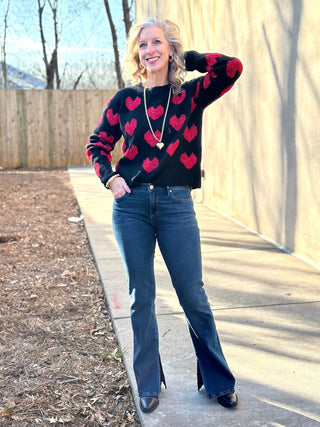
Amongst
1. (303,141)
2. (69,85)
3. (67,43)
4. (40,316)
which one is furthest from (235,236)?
(69,85)

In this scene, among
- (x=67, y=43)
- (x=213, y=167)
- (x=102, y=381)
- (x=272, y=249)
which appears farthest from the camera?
(x=67, y=43)

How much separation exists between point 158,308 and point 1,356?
1.28m

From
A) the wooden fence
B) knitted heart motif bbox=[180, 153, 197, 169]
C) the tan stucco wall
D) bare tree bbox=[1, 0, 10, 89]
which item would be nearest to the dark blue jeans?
knitted heart motif bbox=[180, 153, 197, 169]

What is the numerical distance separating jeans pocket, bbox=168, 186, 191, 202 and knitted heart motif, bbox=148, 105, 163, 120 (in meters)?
0.37

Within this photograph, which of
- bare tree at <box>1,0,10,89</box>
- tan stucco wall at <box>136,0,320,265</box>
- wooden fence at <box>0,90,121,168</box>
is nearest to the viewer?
tan stucco wall at <box>136,0,320,265</box>

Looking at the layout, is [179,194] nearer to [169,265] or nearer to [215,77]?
[169,265]

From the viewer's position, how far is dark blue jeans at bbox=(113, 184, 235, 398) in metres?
2.74

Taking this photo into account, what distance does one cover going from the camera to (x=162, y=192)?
274 centimetres

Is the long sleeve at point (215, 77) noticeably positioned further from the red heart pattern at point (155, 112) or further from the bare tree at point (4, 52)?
the bare tree at point (4, 52)

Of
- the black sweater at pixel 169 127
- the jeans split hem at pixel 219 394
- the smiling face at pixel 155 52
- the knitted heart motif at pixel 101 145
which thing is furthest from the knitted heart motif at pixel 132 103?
the jeans split hem at pixel 219 394

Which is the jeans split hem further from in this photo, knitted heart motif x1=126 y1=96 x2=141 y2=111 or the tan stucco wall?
the tan stucco wall

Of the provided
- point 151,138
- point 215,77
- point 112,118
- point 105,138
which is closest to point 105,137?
point 105,138

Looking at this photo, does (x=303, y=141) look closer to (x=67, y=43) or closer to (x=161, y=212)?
(x=161, y=212)

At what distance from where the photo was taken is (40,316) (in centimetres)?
427
